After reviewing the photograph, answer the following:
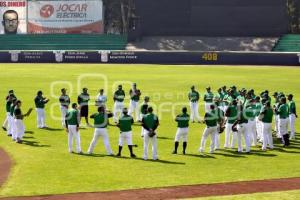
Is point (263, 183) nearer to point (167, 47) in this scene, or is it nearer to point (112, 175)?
point (112, 175)

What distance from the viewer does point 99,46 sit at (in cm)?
7444

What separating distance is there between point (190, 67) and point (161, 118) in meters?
29.1

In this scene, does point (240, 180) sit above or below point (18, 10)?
below

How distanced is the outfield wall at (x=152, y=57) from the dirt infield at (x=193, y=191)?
44931mm

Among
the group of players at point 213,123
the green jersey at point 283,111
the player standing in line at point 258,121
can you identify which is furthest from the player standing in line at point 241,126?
the green jersey at point 283,111

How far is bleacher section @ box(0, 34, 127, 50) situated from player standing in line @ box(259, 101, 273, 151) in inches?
2144

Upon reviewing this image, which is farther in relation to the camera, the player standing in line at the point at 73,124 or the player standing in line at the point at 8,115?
the player standing in line at the point at 8,115

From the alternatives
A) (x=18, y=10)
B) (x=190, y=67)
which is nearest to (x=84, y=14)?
(x=18, y=10)

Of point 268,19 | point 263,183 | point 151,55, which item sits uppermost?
point 268,19

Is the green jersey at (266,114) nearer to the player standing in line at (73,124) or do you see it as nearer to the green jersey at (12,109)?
the player standing in line at (73,124)

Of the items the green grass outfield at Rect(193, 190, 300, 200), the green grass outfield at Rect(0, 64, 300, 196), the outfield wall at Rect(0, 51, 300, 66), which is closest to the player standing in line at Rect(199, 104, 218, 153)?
the green grass outfield at Rect(0, 64, 300, 196)

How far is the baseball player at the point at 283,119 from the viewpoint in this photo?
21.6 m

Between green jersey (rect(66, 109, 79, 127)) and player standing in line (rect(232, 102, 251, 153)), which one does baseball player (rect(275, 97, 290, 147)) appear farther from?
green jersey (rect(66, 109, 79, 127))

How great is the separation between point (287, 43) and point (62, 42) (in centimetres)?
3145
